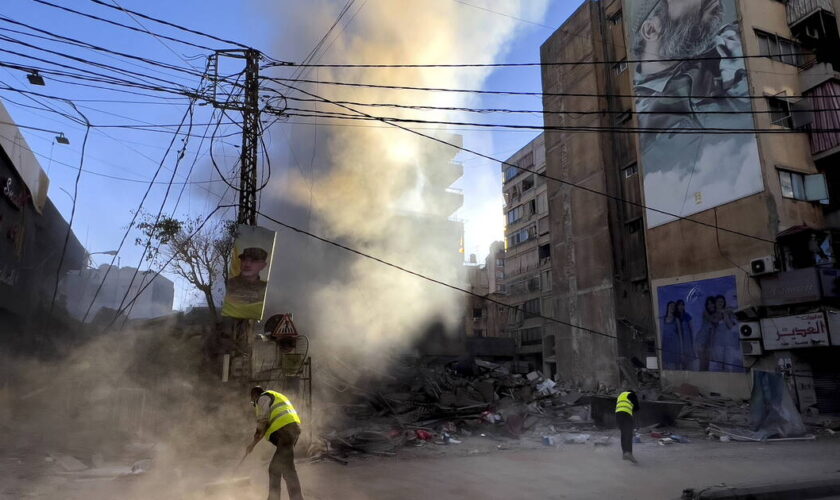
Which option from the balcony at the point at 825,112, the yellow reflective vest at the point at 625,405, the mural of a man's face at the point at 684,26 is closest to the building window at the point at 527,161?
the mural of a man's face at the point at 684,26

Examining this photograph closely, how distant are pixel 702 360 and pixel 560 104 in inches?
674

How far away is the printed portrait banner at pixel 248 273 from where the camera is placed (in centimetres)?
935

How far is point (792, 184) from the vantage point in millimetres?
18406

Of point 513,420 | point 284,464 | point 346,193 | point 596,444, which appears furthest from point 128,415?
point 346,193

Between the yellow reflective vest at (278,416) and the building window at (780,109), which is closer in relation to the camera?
the yellow reflective vest at (278,416)

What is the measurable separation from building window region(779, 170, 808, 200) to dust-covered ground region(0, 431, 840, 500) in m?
11.3

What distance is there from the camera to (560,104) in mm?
→ 30312

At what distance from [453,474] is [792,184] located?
1801 centimetres

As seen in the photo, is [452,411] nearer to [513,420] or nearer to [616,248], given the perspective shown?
[513,420]

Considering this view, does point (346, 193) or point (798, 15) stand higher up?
point (798, 15)

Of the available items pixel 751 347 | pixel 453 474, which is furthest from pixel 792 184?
pixel 453 474

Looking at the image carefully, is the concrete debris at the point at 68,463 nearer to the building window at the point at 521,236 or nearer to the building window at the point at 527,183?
the building window at the point at 521,236

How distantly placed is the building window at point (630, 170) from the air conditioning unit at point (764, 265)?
8.96 meters

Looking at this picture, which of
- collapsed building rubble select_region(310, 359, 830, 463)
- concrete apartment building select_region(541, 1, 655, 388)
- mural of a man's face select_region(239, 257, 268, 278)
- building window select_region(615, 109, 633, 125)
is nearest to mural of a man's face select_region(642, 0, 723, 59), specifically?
concrete apartment building select_region(541, 1, 655, 388)
